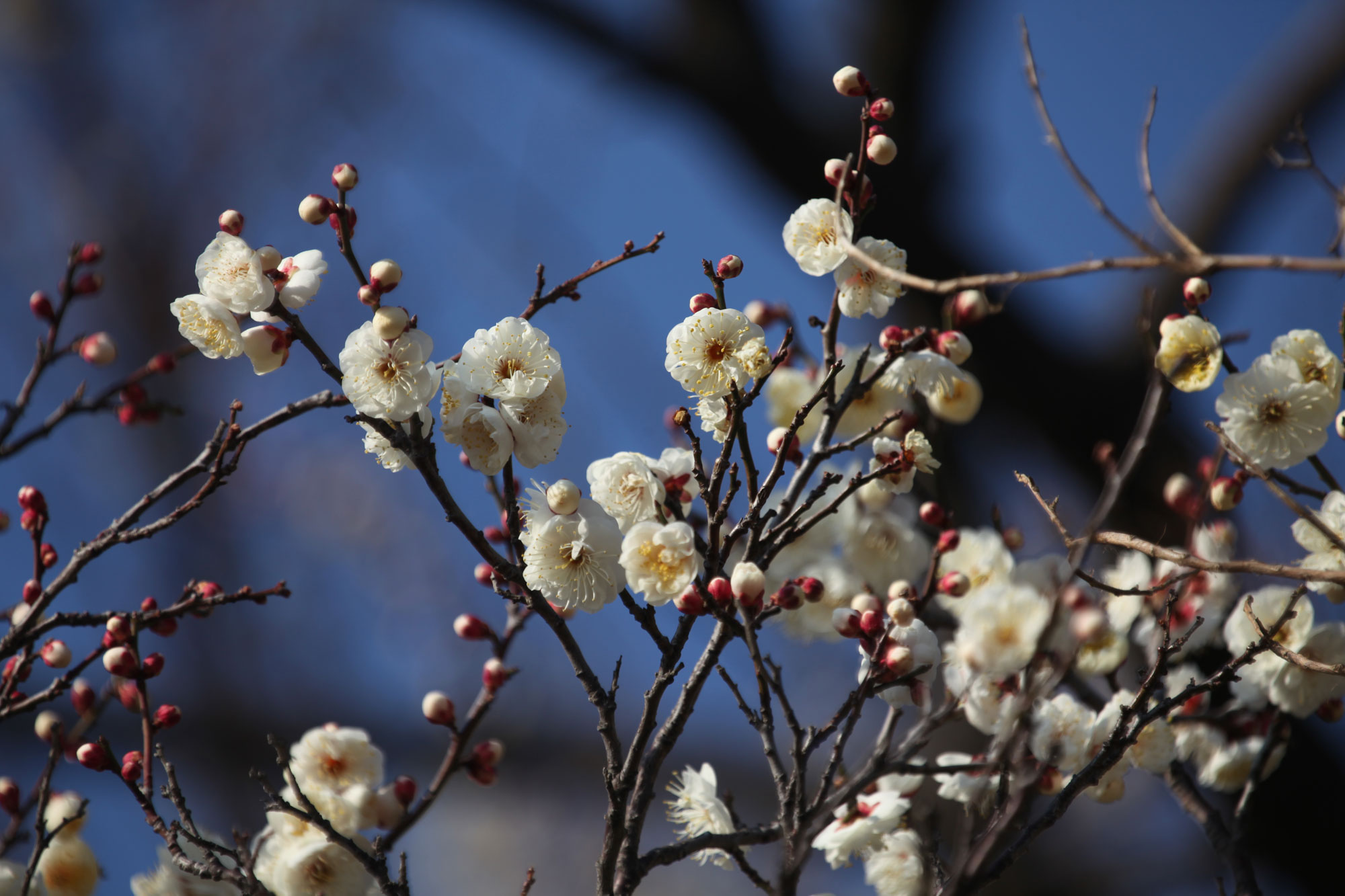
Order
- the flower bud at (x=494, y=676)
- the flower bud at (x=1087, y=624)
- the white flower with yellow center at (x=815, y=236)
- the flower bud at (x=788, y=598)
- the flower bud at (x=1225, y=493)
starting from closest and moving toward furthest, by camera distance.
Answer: the flower bud at (x=1087, y=624) → the flower bud at (x=788, y=598) → the white flower with yellow center at (x=815, y=236) → the flower bud at (x=494, y=676) → the flower bud at (x=1225, y=493)

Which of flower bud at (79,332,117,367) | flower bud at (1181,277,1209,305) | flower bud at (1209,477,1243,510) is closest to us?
flower bud at (1181,277,1209,305)

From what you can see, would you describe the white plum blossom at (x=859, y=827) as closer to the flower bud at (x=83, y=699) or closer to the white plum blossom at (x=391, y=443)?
the white plum blossom at (x=391, y=443)

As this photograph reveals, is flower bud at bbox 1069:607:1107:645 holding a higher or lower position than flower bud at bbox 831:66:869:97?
lower

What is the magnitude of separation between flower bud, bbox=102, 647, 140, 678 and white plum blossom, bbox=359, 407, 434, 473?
16.7 inches

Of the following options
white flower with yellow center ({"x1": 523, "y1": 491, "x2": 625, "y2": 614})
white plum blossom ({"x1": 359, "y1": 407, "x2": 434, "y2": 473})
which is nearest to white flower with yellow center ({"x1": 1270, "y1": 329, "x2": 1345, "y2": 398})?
white flower with yellow center ({"x1": 523, "y1": 491, "x2": 625, "y2": 614})

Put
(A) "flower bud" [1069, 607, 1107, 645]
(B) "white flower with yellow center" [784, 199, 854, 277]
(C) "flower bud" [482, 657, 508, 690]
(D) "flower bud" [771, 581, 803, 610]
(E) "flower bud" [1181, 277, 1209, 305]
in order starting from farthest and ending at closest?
(C) "flower bud" [482, 657, 508, 690] < (E) "flower bud" [1181, 277, 1209, 305] < (B) "white flower with yellow center" [784, 199, 854, 277] < (D) "flower bud" [771, 581, 803, 610] < (A) "flower bud" [1069, 607, 1107, 645]

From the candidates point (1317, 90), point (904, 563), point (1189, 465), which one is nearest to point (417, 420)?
point (904, 563)

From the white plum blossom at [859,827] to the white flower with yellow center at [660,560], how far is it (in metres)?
0.44

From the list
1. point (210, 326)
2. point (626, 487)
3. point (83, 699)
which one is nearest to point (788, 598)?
point (626, 487)

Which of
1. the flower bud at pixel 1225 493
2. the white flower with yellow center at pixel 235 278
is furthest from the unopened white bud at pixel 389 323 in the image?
the flower bud at pixel 1225 493

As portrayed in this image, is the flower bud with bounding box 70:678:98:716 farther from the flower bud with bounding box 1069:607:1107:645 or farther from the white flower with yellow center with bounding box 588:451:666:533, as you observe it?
the flower bud with bounding box 1069:607:1107:645

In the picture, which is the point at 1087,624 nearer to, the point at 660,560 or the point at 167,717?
the point at 660,560

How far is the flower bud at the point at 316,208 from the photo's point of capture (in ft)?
3.86

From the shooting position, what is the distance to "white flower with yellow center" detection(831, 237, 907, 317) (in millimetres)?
1213
